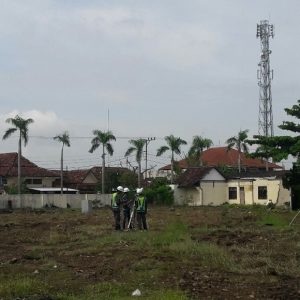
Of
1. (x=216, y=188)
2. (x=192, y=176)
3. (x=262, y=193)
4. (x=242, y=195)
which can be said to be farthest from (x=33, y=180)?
(x=262, y=193)

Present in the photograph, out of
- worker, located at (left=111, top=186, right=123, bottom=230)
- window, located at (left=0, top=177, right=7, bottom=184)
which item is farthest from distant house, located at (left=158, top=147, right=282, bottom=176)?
worker, located at (left=111, top=186, right=123, bottom=230)

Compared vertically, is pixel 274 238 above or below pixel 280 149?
below

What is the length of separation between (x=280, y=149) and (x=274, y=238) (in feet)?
33.1

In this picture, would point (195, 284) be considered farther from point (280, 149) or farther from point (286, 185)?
point (286, 185)

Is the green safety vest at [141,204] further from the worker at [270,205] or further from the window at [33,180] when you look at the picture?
the window at [33,180]

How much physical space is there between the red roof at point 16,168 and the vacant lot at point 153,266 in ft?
166

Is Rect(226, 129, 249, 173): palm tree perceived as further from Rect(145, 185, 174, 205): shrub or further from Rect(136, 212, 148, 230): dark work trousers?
Rect(136, 212, 148, 230): dark work trousers

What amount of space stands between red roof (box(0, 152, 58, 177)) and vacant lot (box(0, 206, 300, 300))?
50478 mm

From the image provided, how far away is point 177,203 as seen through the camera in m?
64.6

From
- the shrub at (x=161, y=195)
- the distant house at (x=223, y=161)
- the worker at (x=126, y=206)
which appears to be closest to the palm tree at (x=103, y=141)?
the shrub at (x=161, y=195)

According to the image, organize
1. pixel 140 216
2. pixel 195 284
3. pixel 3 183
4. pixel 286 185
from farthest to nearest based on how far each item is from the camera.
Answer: pixel 3 183 → pixel 286 185 → pixel 140 216 → pixel 195 284

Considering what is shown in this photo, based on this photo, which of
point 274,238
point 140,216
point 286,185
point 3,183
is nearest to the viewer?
point 274,238

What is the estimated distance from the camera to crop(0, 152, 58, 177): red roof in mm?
71125

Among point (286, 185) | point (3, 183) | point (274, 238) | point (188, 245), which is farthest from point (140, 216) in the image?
point (3, 183)
